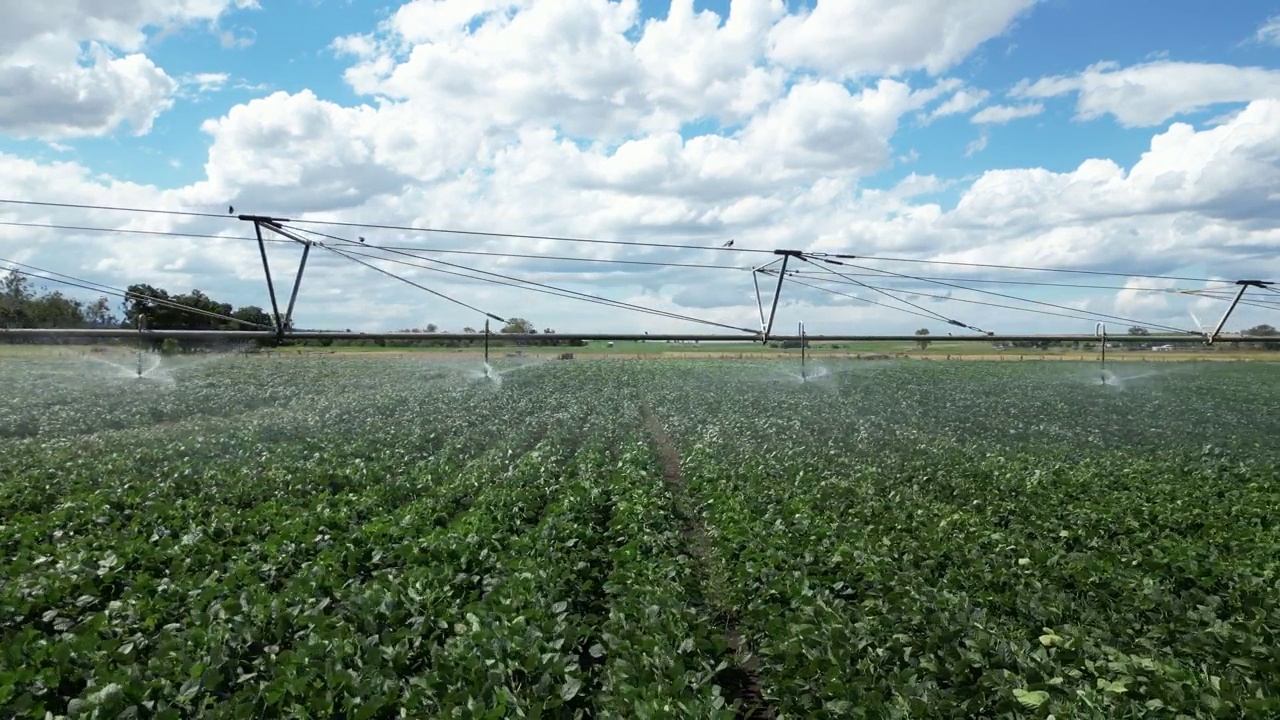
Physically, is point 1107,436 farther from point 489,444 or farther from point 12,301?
point 12,301

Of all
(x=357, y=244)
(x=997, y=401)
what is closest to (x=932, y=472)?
(x=357, y=244)

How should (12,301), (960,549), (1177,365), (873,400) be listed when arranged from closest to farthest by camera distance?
(960,549)
(12,301)
(873,400)
(1177,365)

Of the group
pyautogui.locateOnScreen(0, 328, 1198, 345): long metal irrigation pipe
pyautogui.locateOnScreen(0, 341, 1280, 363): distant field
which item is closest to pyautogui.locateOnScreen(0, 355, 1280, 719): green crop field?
pyautogui.locateOnScreen(0, 328, 1198, 345): long metal irrigation pipe

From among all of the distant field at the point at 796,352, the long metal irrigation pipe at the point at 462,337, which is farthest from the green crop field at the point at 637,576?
the distant field at the point at 796,352

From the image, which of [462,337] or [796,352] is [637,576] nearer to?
[462,337]

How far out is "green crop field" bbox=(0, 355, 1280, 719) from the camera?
5531 mm

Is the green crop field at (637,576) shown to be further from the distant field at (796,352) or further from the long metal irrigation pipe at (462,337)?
the distant field at (796,352)

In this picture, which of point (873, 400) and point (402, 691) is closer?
point (402, 691)

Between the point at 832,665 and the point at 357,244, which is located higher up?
the point at 357,244

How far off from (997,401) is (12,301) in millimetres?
34372

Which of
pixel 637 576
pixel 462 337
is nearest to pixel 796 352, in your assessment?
pixel 462 337

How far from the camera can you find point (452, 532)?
9.95 metres

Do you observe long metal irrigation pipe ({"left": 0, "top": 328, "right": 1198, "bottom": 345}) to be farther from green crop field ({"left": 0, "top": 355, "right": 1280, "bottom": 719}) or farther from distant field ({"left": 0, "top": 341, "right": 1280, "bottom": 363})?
distant field ({"left": 0, "top": 341, "right": 1280, "bottom": 363})

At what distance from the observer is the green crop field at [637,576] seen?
218 inches
